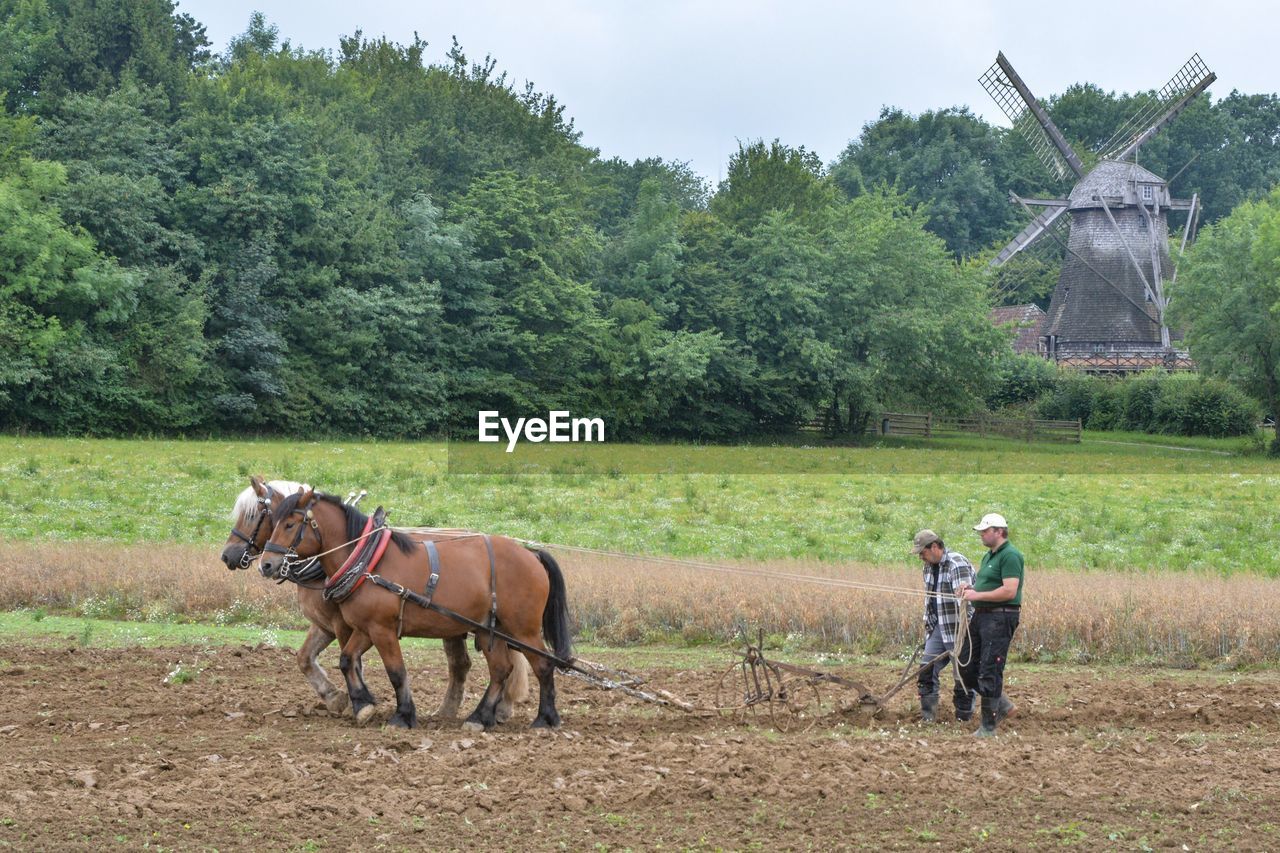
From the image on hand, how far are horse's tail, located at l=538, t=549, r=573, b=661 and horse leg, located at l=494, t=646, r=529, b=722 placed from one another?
35cm

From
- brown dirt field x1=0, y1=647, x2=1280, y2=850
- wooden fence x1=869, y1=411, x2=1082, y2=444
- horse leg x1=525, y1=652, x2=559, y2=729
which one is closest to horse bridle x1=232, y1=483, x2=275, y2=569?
brown dirt field x1=0, y1=647, x2=1280, y2=850

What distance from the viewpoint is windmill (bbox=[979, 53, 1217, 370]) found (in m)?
75.6

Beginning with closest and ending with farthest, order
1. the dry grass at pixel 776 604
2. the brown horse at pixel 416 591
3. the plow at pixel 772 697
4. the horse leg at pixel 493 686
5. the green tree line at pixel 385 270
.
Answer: the brown horse at pixel 416 591
the horse leg at pixel 493 686
the plow at pixel 772 697
the dry grass at pixel 776 604
the green tree line at pixel 385 270

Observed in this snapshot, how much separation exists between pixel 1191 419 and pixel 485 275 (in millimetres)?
34983

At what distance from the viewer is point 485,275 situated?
5522 centimetres

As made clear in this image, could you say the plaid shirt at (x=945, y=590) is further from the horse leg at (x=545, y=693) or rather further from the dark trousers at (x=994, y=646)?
the horse leg at (x=545, y=693)

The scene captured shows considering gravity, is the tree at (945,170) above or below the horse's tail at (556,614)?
above

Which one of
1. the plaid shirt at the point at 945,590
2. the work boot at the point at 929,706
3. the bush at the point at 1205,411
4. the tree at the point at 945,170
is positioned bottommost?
the work boot at the point at 929,706

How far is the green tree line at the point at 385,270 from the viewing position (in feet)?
153

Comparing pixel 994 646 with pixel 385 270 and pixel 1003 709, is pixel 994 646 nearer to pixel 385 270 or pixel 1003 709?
pixel 1003 709

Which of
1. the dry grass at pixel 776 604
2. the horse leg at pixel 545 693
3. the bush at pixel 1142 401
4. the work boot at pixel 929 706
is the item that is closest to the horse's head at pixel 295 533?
the horse leg at pixel 545 693

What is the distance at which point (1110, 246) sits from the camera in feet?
250

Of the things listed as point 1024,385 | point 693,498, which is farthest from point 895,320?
point 693,498

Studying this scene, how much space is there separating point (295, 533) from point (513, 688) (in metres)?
2.45
